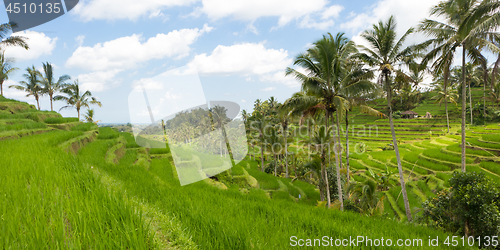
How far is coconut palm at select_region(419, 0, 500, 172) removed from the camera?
28.7 feet

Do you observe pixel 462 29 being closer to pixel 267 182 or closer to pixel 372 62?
pixel 372 62

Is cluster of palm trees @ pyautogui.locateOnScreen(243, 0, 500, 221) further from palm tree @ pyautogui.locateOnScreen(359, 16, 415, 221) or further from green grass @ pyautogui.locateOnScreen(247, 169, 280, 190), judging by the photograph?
green grass @ pyautogui.locateOnScreen(247, 169, 280, 190)

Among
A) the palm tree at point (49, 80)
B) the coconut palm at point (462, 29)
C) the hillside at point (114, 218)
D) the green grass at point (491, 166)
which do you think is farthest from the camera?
the palm tree at point (49, 80)

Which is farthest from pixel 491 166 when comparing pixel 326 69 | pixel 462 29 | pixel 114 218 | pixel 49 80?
pixel 49 80

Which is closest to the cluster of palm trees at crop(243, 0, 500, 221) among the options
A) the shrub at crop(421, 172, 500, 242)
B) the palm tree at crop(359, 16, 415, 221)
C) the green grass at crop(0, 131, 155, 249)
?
the palm tree at crop(359, 16, 415, 221)

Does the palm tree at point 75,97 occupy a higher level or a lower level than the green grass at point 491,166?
higher

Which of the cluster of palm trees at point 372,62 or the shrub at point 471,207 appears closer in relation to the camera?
the shrub at point 471,207

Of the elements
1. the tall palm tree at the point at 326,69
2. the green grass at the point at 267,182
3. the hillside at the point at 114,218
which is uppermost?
the tall palm tree at the point at 326,69

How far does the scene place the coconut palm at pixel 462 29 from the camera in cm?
873

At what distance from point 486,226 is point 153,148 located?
13690 millimetres

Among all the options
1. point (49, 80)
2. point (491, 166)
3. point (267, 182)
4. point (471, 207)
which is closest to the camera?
point (471, 207)

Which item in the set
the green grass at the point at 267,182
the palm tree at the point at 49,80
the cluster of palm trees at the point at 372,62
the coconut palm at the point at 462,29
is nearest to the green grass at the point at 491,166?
the cluster of palm trees at the point at 372,62

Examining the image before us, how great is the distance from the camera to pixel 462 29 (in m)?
9.62

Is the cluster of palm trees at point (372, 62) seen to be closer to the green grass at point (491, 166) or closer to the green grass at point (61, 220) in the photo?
the green grass at point (491, 166)
